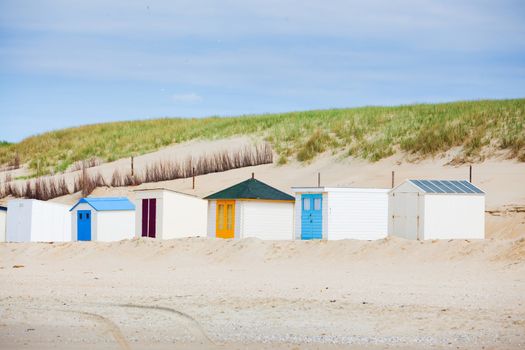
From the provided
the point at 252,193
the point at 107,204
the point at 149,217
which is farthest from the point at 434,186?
the point at 107,204

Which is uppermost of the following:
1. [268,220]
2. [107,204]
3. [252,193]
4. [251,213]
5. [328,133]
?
[328,133]

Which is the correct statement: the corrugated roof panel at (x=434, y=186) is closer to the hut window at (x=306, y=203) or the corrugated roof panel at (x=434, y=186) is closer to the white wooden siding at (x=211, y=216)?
the hut window at (x=306, y=203)

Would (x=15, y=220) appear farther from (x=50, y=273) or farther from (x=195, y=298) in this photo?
(x=195, y=298)

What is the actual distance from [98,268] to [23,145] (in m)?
56.3

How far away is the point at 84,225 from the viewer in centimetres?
3725

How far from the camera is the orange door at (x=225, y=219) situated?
34688 mm

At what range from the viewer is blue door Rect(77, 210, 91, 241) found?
121 ft

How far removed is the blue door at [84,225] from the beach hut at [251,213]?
469 centimetres

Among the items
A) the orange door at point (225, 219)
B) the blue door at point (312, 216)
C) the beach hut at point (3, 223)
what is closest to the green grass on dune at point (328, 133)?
the blue door at point (312, 216)

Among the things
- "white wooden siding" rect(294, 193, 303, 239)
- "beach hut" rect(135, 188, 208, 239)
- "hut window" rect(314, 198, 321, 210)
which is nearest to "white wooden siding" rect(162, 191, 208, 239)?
"beach hut" rect(135, 188, 208, 239)

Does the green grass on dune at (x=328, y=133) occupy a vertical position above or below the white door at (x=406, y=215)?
above

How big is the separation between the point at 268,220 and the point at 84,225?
7.06 m

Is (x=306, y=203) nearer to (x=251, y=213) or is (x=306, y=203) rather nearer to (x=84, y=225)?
(x=251, y=213)

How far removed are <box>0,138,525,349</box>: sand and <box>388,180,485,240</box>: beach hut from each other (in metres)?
1.63
